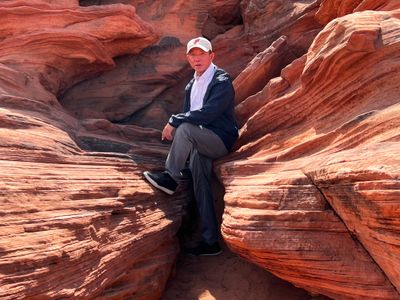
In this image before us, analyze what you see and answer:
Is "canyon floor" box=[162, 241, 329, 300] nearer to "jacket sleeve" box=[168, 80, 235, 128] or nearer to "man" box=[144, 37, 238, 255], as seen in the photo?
"man" box=[144, 37, 238, 255]

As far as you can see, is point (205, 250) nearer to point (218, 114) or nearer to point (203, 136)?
point (203, 136)

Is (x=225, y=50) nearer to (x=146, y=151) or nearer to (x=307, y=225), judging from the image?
(x=146, y=151)

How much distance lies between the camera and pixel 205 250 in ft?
25.5

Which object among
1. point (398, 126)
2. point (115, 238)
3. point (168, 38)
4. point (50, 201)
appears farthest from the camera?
point (168, 38)

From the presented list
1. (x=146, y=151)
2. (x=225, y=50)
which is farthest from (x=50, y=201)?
(x=225, y=50)

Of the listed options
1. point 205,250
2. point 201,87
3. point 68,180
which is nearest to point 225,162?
point 201,87

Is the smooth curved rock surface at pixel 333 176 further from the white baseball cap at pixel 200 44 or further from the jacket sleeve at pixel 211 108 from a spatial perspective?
the white baseball cap at pixel 200 44

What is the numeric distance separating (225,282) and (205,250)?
29.5 inches

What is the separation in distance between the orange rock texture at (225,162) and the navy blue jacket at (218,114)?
1.17 feet

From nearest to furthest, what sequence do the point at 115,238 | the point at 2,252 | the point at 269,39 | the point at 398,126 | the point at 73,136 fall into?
the point at 2,252 < the point at 398,126 < the point at 115,238 < the point at 73,136 < the point at 269,39

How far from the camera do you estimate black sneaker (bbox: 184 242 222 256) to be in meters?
7.75

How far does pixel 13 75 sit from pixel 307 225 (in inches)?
218

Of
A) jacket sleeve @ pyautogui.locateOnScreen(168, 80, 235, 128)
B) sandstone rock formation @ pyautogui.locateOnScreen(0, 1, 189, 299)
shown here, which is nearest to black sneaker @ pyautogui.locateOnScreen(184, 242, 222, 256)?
sandstone rock formation @ pyautogui.locateOnScreen(0, 1, 189, 299)

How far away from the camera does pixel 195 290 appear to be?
7.12m
